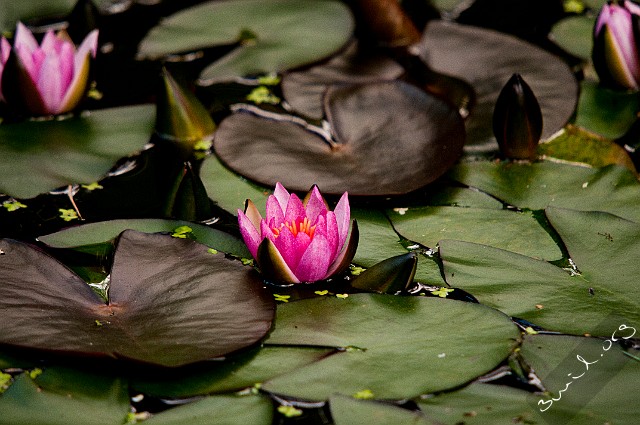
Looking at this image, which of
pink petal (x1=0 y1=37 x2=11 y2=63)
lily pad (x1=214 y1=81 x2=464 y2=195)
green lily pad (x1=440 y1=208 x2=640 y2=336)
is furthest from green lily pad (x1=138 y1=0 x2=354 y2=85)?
green lily pad (x1=440 y1=208 x2=640 y2=336)

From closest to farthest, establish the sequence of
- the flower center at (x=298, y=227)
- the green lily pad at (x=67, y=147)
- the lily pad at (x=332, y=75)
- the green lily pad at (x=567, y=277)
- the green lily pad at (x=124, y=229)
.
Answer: the green lily pad at (x=567, y=277) < the flower center at (x=298, y=227) < the green lily pad at (x=124, y=229) < the green lily pad at (x=67, y=147) < the lily pad at (x=332, y=75)

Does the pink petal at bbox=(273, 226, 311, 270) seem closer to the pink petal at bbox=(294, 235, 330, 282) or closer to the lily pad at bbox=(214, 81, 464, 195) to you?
the pink petal at bbox=(294, 235, 330, 282)

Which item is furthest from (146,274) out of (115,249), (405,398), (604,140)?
(604,140)

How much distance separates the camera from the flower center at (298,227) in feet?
7.65

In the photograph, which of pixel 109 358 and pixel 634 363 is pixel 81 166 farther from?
pixel 634 363

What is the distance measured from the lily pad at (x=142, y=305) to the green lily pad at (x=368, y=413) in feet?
1.03

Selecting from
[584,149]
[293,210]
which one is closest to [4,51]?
[293,210]

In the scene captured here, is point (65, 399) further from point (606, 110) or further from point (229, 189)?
point (606, 110)

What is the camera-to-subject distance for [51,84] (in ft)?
10.5

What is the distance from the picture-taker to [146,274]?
2.30m

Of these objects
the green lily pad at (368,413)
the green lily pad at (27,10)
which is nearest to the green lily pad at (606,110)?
the green lily pad at (368,413)

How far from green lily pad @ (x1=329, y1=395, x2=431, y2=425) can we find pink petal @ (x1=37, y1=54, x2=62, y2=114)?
1899 mm

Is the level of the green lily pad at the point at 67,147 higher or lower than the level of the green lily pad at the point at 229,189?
lower

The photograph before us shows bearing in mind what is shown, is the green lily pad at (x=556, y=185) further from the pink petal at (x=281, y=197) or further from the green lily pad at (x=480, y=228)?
the pink petal at (x=281, y=197)
